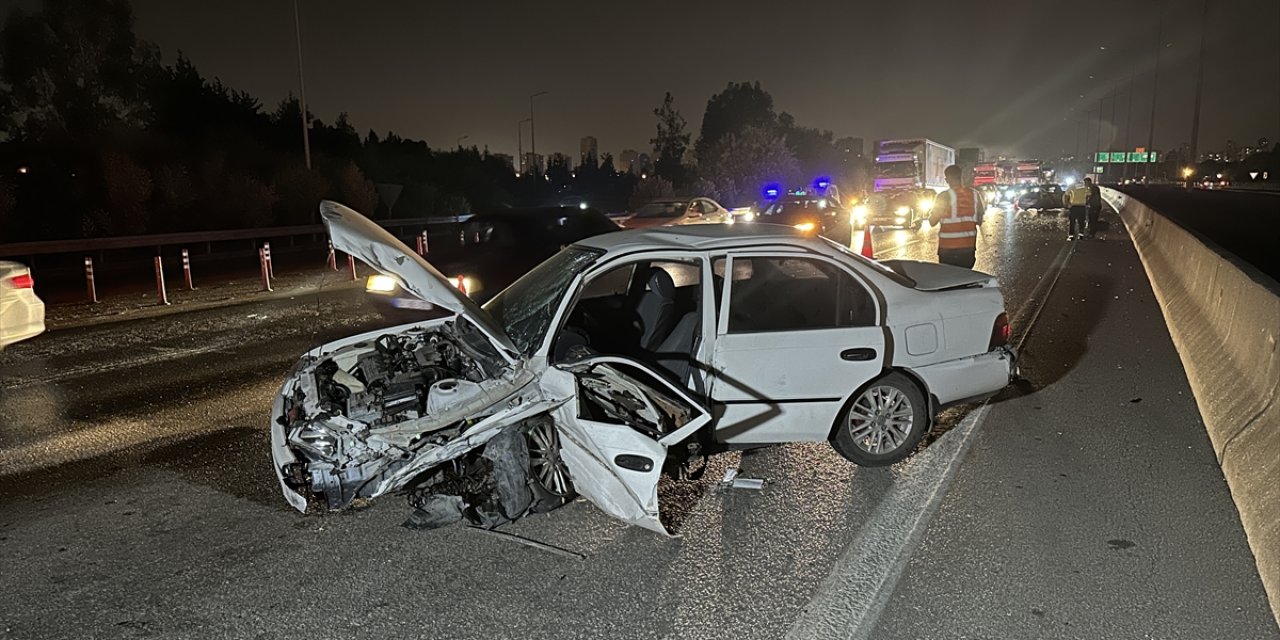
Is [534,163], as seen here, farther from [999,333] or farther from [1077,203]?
[999,333]

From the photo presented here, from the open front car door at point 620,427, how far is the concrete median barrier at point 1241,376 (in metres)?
2.69

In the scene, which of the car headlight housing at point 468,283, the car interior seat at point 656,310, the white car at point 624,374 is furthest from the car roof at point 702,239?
the car headlight housing at point 468,283

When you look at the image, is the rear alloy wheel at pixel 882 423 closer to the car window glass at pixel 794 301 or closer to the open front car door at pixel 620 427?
the car window glass at pixel 794 301

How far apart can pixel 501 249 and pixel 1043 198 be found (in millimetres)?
37142

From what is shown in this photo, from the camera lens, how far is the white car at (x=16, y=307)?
859 centimetres

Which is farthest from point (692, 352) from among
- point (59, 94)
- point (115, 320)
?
point (59, 94)

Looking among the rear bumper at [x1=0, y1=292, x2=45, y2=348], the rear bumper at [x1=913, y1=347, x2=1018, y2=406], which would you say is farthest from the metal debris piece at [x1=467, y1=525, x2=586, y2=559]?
the rear bumper at [x1=0, y1=292, x2=45, y2=348]

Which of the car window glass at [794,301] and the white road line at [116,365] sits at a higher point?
the car window glass at [794,301]

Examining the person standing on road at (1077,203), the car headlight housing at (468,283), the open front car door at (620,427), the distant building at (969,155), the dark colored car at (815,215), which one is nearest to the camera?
the open front car door at (620,427)

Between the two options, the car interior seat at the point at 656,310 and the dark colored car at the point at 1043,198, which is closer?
the car interior seat at the point at 656,310

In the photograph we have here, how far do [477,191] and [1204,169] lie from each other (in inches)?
5429

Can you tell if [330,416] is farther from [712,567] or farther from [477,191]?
[477,191]

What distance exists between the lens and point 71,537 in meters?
4.64

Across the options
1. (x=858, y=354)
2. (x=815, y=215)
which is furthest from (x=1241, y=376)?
(x=815, y=215)
